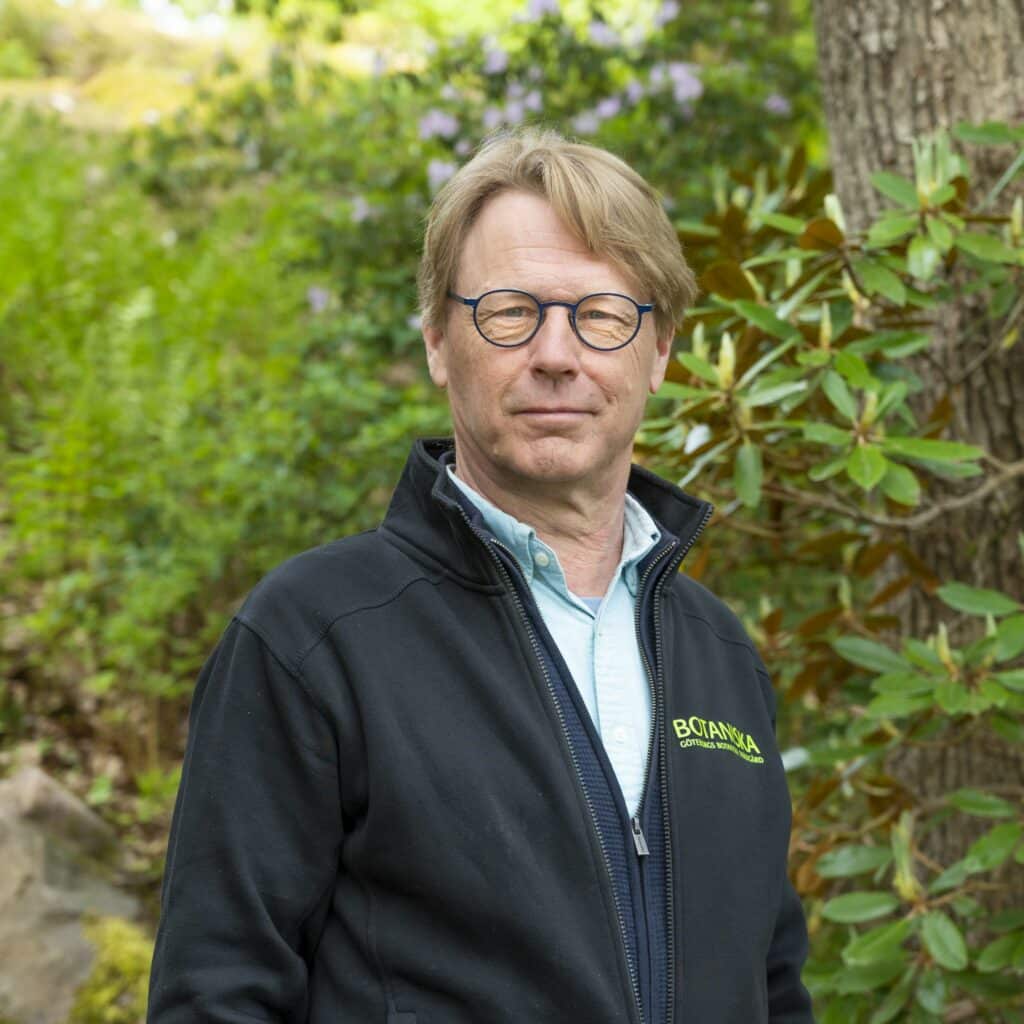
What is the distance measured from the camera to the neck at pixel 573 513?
1664 millimetres

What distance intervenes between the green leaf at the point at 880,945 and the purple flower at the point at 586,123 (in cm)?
304

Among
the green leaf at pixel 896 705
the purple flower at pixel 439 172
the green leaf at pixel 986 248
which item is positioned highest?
the purple flower at pixel 439 172

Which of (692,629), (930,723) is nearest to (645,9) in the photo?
(930,723)

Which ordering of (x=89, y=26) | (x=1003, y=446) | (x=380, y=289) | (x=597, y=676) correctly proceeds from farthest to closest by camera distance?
1. (x=89, y=26)
2. (x=380, y=289)
3. (x=1003, y=446)
4. (x=597, y=676)

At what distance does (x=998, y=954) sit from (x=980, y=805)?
281 millimetres

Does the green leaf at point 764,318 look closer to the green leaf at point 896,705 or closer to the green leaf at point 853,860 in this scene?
the green leaf at point 896,705

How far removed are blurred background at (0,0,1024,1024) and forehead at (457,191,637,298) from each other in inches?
30.8

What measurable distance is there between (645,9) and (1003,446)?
3047 millimetres

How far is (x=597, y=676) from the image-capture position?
158 centimetres

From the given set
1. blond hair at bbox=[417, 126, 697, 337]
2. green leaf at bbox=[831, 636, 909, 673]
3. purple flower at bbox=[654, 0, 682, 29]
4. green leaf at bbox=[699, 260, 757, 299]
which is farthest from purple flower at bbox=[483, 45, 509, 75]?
blond hair at bbox=[417, 126, 697, 337]

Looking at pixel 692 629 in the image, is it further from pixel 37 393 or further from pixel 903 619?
pixel 37 393

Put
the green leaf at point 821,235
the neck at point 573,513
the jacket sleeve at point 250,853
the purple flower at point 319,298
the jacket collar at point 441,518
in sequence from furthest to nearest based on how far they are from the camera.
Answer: the purple flower at point 319,298 → the green leaf at point 821,235 → the neck at point 573,513 → the jacket collar at point 441,518 → the jacket sleeve at point 250,853

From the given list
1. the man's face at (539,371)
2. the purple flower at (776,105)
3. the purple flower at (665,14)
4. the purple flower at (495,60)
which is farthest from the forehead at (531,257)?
the purple flower at (776,105)

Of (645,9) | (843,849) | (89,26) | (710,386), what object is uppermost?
(89,26)
